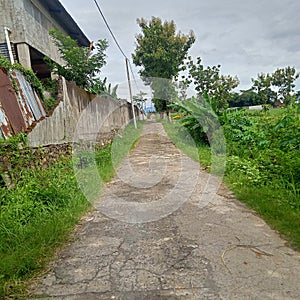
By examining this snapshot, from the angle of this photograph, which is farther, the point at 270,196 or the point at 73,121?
the point at 73,121

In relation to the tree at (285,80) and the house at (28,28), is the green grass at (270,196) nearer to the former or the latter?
the house at (28,28)

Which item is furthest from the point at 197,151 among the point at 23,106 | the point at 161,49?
the point at 161,49

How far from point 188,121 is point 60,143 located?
5.58m

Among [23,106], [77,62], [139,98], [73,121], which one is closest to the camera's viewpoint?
[23,106]

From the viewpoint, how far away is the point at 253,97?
48.7m

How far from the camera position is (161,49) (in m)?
21.4

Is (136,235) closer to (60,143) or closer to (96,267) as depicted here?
(96,267)

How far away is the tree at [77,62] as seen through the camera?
9.47m

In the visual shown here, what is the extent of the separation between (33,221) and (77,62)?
7617 mm

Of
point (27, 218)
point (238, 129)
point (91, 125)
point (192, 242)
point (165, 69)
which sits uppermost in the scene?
point (165, 69)

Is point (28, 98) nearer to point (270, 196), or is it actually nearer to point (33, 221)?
point (33, 221)

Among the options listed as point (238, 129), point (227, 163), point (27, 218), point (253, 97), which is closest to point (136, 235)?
point (27, 218)

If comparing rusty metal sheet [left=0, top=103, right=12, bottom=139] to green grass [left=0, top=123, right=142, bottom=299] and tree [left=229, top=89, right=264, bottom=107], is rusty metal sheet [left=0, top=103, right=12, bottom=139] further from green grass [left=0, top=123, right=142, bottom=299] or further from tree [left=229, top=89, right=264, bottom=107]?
tree [left=229, top=89, right=264, bottom=107]

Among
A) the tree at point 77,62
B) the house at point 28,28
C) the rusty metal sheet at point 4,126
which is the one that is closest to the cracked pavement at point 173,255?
the rusty metal sheet at point 4,126
